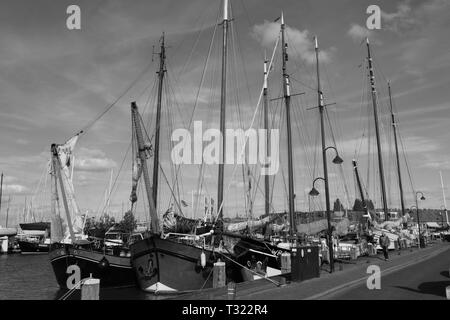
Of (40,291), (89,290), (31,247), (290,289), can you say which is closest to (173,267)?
(290,289)

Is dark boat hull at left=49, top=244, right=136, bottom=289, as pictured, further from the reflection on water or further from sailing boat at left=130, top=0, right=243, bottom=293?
sailing boat at left=130, top=0, right=243, bottom=293

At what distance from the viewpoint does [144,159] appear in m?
26.4

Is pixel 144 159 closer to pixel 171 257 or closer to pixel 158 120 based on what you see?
pixel 171 257

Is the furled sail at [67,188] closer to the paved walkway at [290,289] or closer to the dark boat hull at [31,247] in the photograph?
the paved walkway at [290,289]

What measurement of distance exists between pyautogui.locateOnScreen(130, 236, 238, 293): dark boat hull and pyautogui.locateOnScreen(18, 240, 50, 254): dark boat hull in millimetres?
70342

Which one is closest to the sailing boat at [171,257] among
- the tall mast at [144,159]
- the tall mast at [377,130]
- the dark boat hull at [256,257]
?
the tall mast at [144,159]

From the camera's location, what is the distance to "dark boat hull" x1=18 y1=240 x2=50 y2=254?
83812 mm

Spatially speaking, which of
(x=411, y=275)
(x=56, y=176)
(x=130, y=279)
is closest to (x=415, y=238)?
(x=411, y=275)

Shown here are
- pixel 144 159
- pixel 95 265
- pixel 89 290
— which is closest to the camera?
pixel 89 290

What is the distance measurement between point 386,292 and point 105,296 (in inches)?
762

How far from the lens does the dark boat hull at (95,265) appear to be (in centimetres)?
2919

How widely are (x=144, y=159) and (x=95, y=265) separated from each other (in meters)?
9.43
